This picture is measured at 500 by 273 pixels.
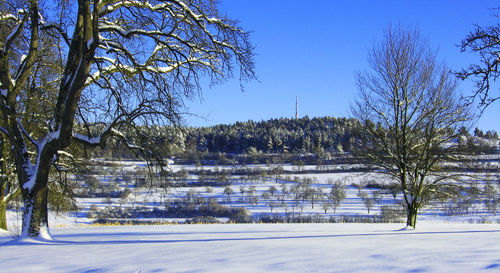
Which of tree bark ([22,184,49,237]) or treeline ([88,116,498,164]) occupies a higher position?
treeline ([88,116,498,164])

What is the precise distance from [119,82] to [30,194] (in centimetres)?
300

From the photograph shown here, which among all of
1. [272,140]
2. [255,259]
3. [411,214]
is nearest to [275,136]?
[272,140]

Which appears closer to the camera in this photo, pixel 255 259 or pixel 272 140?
pixel 255 259

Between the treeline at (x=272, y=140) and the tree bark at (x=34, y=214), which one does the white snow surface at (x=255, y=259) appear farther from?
the treeline at (x=272, y=140)

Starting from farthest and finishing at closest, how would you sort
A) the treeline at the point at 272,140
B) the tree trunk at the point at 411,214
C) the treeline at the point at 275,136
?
the treeline at the point at 275,136, the treeline at the point at 272,140, the tree trunk at the point at 411,214

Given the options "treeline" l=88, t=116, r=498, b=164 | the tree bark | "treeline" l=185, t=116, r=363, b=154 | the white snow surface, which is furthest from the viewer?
"treeline" l=185, t=116, r=363, b=154

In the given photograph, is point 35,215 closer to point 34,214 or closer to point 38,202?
point 34,214

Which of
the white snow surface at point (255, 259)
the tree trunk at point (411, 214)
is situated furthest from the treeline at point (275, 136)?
the white snow surface at point (255, 259)

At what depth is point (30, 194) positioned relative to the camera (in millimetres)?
7766

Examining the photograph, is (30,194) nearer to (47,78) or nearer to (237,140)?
(47,78)

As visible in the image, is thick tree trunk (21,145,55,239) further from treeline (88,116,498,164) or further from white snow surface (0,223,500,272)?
treeline (88,116,498,164)

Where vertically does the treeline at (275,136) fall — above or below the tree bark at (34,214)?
above

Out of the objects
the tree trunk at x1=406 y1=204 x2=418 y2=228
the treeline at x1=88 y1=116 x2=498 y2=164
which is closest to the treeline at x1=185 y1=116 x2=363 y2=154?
the treeline at x1=88 y1=116 x2=498 y2=164

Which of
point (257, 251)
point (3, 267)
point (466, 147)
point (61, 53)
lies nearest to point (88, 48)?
point (61, 53)
